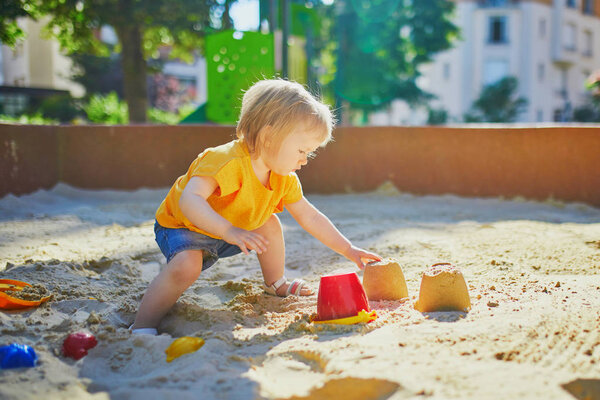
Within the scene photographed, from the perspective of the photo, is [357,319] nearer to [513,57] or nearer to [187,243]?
[187,243]

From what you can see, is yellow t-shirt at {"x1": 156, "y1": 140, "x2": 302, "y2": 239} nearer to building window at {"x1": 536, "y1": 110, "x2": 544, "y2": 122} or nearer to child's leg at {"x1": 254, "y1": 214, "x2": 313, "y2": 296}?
child's leg at {"x1": 254, "y1": 214, "x2": 313, "y2": 296}

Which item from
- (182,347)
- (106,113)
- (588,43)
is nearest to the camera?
(182,347)

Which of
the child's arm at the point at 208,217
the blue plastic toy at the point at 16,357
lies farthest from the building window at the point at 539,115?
the blue plastic toy at the point at 16,357

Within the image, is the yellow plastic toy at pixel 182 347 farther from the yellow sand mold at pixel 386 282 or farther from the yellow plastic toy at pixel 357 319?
the yellow sand mold at pixel 386 282

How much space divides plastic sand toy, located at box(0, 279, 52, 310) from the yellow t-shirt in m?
0.54

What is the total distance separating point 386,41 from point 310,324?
56.3 feet

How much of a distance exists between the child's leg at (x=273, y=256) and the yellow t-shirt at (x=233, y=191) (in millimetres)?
93

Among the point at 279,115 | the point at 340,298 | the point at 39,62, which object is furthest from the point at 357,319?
the point at 39,62

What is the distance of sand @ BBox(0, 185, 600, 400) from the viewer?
4.58 ft

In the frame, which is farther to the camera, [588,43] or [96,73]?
[588,43]

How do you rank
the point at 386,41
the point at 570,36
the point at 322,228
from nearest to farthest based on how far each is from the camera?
the point at 322,228
the point at 386,41
the point at 570,36

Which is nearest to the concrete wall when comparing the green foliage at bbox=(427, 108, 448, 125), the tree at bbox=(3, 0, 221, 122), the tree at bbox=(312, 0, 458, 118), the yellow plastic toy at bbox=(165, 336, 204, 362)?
the yellow plastic toy at bbox=(165, 336, 204, 362)

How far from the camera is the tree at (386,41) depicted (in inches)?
701

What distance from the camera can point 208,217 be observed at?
194cm
